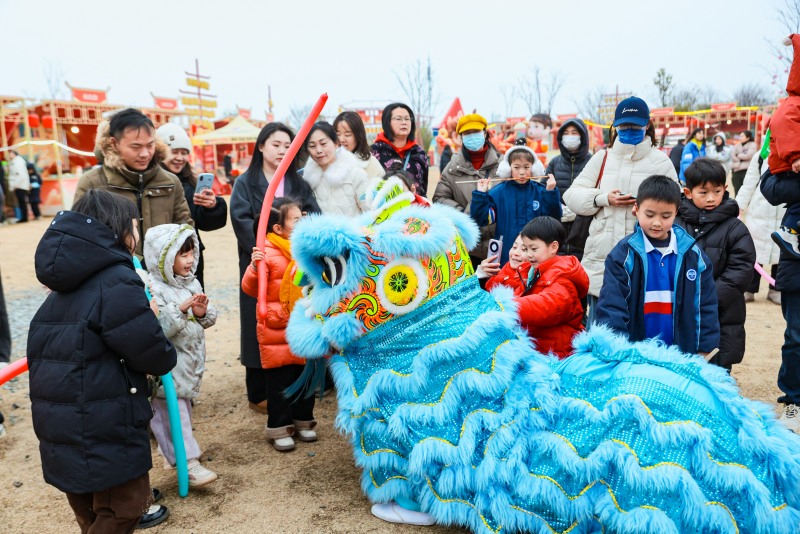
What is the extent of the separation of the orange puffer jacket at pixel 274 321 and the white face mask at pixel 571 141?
2.77m

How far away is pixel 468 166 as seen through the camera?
4996 millimetres

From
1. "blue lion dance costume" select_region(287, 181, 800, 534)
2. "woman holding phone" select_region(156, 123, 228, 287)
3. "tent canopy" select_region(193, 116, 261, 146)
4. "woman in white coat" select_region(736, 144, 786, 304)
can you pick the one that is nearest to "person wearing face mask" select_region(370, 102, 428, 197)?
"woman holding phone" select_region(156, 123, 228, 287)

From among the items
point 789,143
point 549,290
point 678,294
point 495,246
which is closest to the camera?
point 678,294

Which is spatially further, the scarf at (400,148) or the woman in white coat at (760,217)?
the woman in white coat at (760,217)

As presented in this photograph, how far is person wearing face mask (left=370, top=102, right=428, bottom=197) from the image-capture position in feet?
17.6

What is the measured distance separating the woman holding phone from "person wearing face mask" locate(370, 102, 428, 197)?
161 cm

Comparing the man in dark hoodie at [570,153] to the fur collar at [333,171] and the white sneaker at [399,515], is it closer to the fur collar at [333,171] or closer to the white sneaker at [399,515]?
the fur collar at [333,171]

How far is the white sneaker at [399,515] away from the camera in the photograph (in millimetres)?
2844

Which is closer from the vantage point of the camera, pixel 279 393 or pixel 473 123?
pixel 279 393

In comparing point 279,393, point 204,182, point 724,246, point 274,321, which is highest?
point 204,182

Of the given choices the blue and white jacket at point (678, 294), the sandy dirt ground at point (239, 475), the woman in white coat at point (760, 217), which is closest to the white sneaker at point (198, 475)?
the sandy dirt ground at point (239, 475)

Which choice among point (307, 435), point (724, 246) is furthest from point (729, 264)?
point (307, 435)

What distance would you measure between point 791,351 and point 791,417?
387 millimetres

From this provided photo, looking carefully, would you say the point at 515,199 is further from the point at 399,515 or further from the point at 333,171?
the point at 399,515
